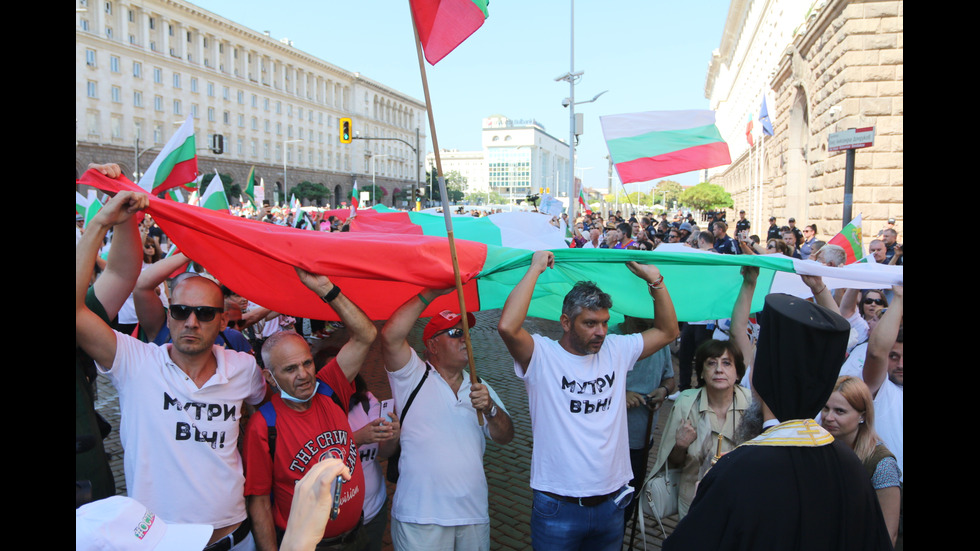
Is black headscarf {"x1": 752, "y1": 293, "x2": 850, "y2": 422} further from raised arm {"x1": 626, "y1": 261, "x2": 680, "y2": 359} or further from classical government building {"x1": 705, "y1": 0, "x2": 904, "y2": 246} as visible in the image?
classical government building {"x1": 705, "y1": 0, "x2": 904, "y2": 246}

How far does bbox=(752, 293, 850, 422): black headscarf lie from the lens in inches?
73.1

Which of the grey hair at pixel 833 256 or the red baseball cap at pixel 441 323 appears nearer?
the red baseball cap at pixel 441 323

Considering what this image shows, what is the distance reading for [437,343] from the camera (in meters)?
3.27

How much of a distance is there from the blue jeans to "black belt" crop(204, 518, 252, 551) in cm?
131

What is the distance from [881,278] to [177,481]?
12.0ft

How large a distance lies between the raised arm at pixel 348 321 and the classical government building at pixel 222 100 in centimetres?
4033

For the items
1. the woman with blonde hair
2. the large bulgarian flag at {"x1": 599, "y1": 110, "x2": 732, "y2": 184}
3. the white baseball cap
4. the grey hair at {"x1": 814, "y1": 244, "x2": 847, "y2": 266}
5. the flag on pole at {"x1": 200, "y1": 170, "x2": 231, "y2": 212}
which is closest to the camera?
the white baseball cap

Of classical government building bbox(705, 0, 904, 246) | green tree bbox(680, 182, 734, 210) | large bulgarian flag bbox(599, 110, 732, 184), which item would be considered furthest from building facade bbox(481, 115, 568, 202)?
large bulgarian flag bbox(599, 110, 732, 184)

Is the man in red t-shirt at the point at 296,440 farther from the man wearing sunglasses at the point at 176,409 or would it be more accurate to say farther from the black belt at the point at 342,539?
the man wearing sunglasses at the point at 176,409

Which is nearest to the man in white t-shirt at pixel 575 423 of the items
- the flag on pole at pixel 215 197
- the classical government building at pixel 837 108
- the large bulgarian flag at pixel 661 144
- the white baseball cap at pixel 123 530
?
the white baseball cap at pixel 123 530

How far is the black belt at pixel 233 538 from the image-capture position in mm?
2686

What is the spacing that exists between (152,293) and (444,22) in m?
2.21

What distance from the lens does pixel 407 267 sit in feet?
10.7

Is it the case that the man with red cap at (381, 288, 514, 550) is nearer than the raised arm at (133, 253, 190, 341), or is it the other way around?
the man with red cap at (381, 288, 514, 550)
